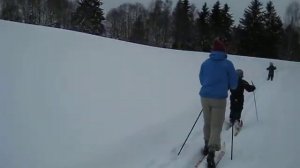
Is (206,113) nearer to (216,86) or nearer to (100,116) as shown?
(216,86)

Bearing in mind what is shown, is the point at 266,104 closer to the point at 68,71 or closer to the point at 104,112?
the point at 104,112

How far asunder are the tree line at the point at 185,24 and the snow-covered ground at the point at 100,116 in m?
36.4

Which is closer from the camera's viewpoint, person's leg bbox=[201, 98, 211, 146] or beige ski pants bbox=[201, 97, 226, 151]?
beige ski pants bbox=[201, 97, 226, 151]

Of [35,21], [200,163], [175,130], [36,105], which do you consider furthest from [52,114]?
[35,21]

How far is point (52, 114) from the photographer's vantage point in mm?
8539

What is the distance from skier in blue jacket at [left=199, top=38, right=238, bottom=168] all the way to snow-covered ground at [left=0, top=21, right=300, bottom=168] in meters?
0.54

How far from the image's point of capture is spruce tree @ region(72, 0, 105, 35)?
1969 inches

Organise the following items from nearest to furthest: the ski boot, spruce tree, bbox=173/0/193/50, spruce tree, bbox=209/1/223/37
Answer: the ski boot
spruce tree, bbox=209/1/223/37
spruce tree, bbox=173/0/193/50

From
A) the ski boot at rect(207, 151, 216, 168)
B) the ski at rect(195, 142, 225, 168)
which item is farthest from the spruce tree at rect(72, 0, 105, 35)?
the ski boot at rect(207, 151, 216, 168)

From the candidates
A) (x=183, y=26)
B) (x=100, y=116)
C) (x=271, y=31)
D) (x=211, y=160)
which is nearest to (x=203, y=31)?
(x=183, y=26)

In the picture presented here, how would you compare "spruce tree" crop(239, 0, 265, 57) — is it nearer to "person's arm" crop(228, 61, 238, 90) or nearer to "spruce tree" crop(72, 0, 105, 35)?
"spruce tree" crop(72, 0, 105, 35)

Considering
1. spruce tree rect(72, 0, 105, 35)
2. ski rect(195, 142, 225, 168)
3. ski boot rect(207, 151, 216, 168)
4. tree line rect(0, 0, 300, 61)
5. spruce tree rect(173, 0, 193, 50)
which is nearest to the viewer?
ski boot rect(207, 151, 216, 168)

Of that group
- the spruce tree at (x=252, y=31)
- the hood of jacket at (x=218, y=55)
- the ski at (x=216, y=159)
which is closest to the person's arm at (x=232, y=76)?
the hood of jacket at (x=218, y=55)

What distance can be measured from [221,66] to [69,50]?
10584 millimetres
